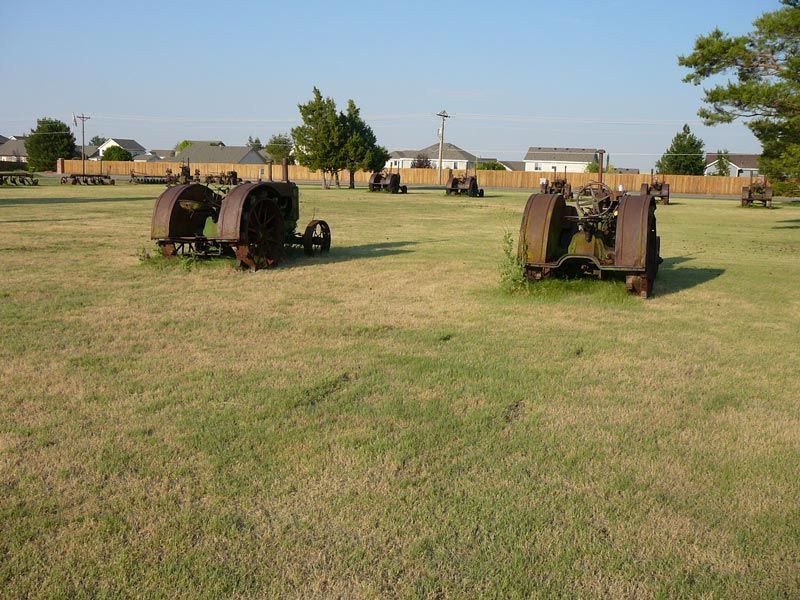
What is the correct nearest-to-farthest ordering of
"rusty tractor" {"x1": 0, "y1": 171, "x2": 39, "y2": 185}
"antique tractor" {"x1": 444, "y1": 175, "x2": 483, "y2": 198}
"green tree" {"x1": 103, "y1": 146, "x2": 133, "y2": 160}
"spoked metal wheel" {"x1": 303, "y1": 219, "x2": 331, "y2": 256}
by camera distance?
"spoked metal wheel" {"x1": 303, "y1": 219, "x2": 331, "y2": 256}, "antique tractor" {"x1": 444, "y1": 175, "x2": 483, "y2": 198}, "rusty tractor" {"x1": 0, "y1": 171, "x2": 39, "y2": 185}, "green tree" {"x1": 103, "y1": 146, "x2": 133, "y2": 160}

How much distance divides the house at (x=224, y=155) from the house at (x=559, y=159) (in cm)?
4519

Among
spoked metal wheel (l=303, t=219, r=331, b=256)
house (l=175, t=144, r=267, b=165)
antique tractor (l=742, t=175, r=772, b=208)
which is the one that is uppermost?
house (l=175, t=144, r=267, b=165)

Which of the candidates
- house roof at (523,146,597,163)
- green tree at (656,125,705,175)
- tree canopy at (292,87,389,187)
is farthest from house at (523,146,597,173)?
tree canopy at (292,87,389,187)

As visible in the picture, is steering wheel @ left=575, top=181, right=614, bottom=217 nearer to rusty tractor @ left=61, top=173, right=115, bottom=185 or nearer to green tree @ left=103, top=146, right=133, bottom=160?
rusty tractor @ left=61, top=173, right=115, bottom=185

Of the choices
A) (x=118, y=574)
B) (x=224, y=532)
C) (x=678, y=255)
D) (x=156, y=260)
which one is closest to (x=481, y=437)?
(x=224, y=532)

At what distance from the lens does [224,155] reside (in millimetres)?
112375

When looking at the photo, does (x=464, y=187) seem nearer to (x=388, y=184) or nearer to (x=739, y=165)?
(x=388, y=184)

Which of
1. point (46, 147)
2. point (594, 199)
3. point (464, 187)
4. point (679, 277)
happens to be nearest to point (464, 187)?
point (464, 187)

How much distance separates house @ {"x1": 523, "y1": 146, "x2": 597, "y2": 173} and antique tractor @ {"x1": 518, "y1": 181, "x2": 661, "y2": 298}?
112 meters

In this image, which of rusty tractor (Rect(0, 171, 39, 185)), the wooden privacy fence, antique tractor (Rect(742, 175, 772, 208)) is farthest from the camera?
the wooden privacy fence

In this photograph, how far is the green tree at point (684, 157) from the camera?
7919 centimetres

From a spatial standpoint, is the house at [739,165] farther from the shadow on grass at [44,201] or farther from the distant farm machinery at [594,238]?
the distant farm machinery at [594,238]

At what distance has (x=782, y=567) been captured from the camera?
325 cm

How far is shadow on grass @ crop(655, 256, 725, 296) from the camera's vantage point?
1084cm
